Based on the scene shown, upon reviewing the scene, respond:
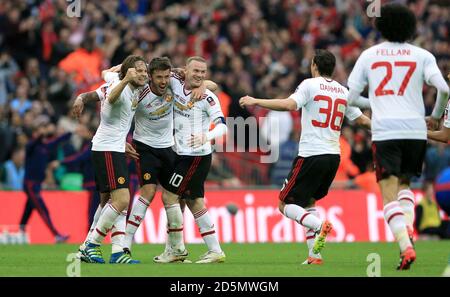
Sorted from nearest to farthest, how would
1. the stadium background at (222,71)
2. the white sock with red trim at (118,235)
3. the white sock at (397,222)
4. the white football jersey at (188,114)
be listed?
the white sock at (397,222) < the white sock with red trim at (118,235) < the white football jersey at (188,114) < the stadium background at (222,71)

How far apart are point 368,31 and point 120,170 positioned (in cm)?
1697

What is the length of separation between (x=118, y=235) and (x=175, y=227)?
80 cm

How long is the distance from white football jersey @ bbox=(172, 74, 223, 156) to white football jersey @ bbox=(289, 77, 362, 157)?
1.27 m

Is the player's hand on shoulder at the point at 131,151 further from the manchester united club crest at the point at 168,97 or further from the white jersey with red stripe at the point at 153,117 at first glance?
the manchester united club crest at the point at 168,97

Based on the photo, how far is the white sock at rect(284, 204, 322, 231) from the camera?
12234mm

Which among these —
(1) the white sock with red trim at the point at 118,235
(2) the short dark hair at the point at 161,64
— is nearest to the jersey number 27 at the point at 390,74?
(2) the short dark hair at the point at 161,64

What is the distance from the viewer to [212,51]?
26.5 metres

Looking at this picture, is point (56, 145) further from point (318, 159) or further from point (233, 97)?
point (318, 159)

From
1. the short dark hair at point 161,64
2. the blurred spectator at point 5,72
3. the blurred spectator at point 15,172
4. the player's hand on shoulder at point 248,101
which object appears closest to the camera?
the player's hand on shoulder at point 248,101

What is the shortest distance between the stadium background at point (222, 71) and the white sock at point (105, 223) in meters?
8.24

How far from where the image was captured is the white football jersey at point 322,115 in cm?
1240

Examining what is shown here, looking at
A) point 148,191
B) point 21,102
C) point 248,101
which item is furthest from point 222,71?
point 248,101

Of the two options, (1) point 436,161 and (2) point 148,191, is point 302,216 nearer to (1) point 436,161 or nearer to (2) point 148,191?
(2) point 148,191

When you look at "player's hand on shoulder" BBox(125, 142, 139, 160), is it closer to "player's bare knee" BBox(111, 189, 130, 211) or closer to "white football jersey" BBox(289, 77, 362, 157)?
"player's bare knee" BBox(111, 189, 130, 211)
